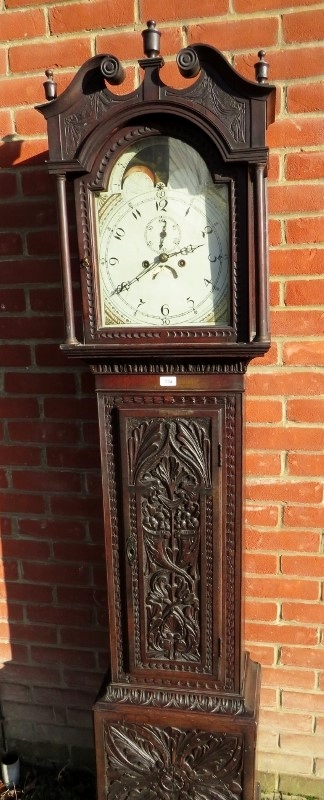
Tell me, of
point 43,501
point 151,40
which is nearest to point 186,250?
point 151,40

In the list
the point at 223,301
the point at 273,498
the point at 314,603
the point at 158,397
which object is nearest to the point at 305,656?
the point at 314,603

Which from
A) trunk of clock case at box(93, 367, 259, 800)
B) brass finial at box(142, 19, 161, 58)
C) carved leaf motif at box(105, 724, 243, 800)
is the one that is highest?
brass finial at box(142, 19, 161, 58)

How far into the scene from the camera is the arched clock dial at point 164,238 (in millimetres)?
1268

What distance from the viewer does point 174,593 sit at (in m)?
1.52

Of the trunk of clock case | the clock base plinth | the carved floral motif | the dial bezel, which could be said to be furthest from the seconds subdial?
the clock base plinth

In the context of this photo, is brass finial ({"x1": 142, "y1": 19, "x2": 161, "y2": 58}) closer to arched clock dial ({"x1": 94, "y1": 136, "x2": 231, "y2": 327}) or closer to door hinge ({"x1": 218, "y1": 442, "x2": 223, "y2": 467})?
arched clock dial ({"x1": 94, "y1": 136, "x2": 231, "y2": 327})

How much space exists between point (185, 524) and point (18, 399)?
0.69 meters

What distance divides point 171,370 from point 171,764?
1.09 meters

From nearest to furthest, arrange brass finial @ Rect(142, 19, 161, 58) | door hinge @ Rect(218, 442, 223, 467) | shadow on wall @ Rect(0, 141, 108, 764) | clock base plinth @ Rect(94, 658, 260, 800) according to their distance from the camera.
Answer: brass finial @ Rect(142, 19, 161, 58)
door hinge @ Rect(218, 442, 223, 467)
clock base plinth @ Rect(94, 658, 260, 800)
shadow on wall @ Rect(0, 141, 108, 764)

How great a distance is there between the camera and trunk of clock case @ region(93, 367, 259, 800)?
→ 1.42m

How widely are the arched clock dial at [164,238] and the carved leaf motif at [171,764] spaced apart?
43.4 inches

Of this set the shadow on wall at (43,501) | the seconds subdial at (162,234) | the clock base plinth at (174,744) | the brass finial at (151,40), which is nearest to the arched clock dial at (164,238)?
the seconds subdial at (162,234)

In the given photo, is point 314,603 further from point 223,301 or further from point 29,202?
point 29,202

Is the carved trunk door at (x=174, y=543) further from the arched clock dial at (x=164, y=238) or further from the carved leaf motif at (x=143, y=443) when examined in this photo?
the arched clock dial at (x=164, y=238)
